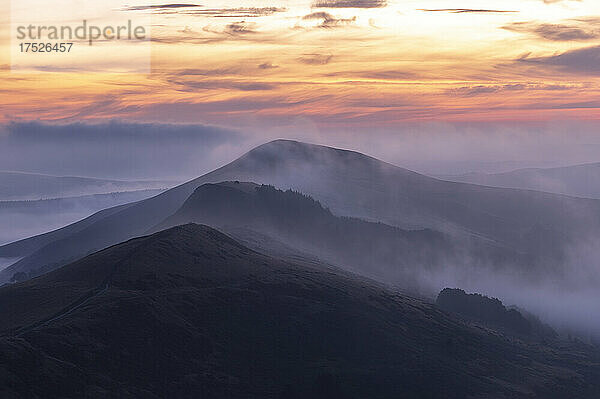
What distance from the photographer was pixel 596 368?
443 ft

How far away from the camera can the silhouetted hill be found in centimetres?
17038

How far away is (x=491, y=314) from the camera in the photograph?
578 feet

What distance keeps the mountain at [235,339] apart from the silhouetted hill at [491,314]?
58.4 ft

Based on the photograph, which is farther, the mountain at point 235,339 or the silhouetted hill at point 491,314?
the silhouetted hill at point 491,314

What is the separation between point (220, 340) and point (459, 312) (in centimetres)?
8389

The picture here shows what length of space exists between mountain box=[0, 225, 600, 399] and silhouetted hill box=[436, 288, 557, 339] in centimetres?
1779

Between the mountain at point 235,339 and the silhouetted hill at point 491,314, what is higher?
the mountain at point 235,339

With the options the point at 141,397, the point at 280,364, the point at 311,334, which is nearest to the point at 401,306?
the point at 311,334

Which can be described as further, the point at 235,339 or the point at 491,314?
the point at 491,314

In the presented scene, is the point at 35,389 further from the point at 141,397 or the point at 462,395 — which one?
the point at 462,395

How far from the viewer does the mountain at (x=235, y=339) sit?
299 feet

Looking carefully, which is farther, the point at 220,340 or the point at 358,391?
the point at 220,340

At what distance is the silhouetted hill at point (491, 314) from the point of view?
17038 cm

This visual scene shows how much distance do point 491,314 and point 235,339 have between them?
3365 inches
